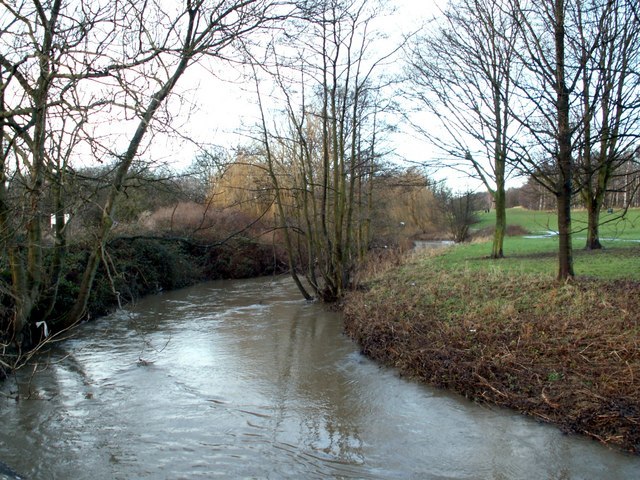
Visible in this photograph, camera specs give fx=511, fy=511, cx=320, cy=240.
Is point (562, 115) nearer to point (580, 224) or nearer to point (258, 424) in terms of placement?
point (258, 424)

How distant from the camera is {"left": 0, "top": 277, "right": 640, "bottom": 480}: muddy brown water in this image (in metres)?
5.46

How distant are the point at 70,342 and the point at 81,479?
6.81 metres

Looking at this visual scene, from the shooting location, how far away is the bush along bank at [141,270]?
10586 millimetres

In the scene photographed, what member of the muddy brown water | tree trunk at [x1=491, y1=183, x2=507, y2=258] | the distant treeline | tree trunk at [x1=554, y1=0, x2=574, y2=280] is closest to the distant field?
the distant treeline

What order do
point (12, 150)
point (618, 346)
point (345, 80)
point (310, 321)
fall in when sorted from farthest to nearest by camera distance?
point (345, 80), point (310, 321), point (618, 346), point (12, 150)

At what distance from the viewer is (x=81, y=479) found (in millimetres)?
5293

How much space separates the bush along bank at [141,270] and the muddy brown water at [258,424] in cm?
109

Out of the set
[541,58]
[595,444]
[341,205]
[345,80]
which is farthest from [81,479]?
[345,80]

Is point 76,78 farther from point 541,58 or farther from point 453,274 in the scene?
point 453,274

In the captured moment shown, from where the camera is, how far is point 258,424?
6.66 meters

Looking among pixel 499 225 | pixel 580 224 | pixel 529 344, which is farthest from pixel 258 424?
pixel 580 224

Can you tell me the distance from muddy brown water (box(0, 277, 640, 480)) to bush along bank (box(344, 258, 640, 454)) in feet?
1.06

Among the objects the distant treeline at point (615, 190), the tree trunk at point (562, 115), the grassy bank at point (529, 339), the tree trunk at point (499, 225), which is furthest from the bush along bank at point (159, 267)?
the tree trunk at point (499, 225)

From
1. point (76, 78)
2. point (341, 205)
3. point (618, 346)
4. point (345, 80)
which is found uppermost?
point (345, 80)
